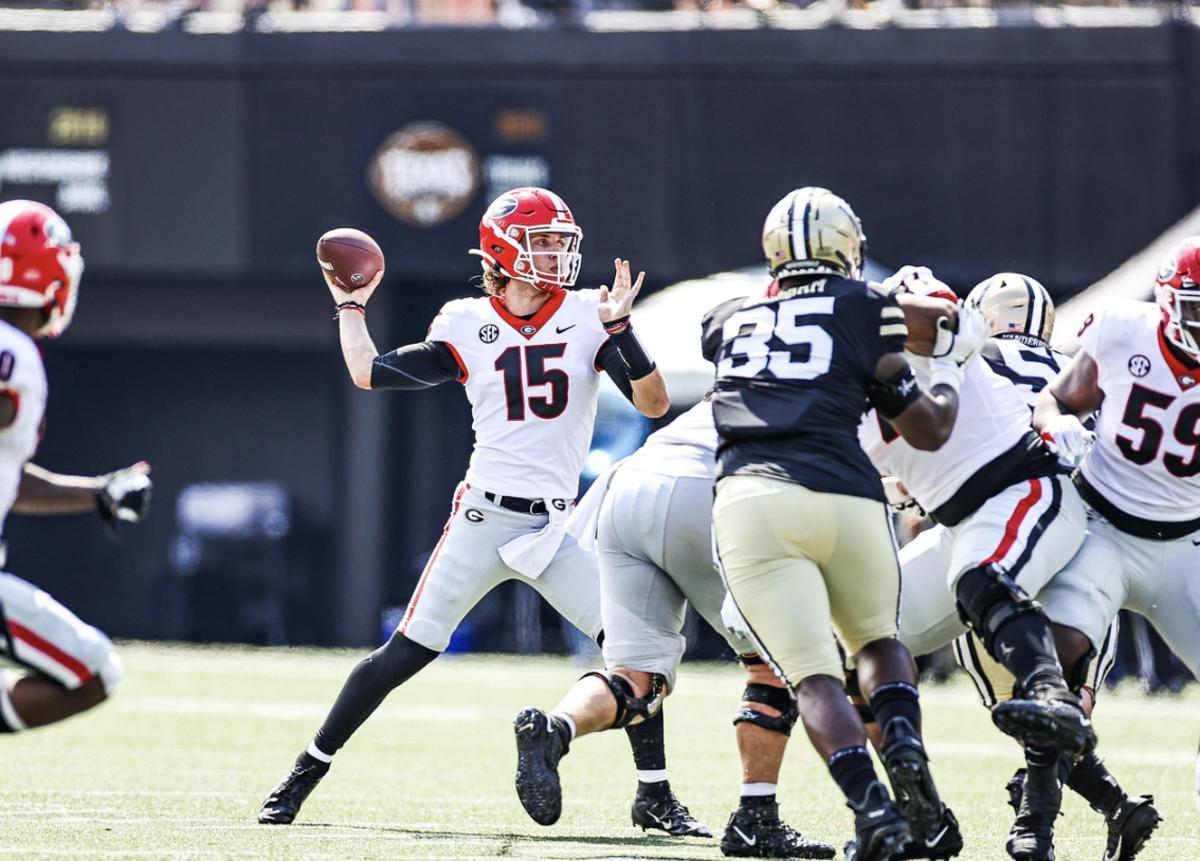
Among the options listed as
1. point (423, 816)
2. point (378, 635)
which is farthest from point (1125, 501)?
point (378, 635)

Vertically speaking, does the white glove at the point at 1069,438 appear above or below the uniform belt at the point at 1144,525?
above

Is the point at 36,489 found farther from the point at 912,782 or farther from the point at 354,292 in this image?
the point at 912,782

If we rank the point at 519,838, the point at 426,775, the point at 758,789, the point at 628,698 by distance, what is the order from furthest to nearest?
the point at 426,775
the point at 628,698
the point at 519,838
the point at 758,789

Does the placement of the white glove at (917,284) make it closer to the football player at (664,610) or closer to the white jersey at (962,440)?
the white jersey at (962,440)

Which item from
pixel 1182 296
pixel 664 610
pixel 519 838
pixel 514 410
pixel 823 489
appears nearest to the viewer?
pixel 823 489

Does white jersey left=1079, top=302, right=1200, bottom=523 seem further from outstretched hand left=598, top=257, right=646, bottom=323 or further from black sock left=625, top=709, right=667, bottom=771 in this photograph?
black sock left=625, top=709, right=667, bottom=771

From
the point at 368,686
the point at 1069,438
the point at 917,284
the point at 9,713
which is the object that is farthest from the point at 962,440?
→ the point at 9,713

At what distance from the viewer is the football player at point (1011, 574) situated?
5.70 metres

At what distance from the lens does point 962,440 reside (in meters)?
5.89

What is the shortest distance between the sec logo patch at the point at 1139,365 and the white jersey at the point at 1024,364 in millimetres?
590

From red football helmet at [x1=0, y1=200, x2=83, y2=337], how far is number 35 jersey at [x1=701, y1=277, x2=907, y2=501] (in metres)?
1.80

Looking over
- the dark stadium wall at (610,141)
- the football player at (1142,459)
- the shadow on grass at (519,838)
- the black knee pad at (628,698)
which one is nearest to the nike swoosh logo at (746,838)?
the shadow on grass at (519,838)

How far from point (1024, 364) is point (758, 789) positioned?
68.6 inches

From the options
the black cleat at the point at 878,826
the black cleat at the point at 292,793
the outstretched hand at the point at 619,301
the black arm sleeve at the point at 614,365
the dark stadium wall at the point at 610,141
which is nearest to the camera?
the black cleat at the point at 878,826
